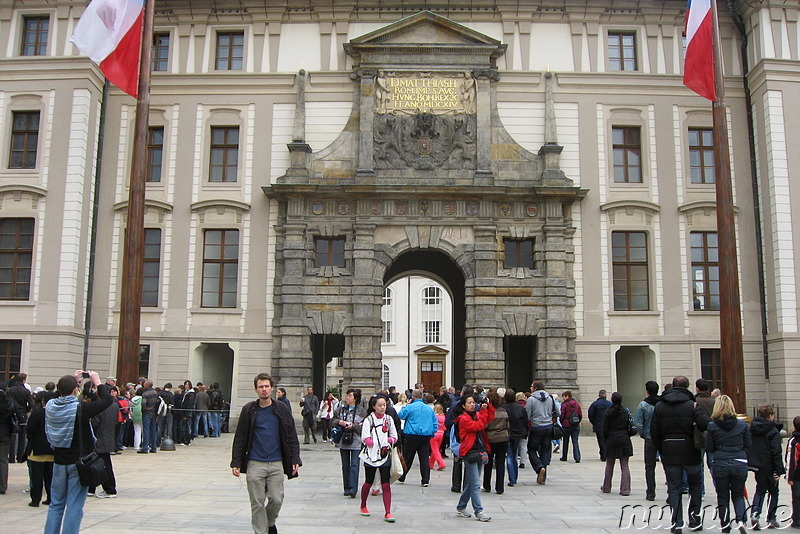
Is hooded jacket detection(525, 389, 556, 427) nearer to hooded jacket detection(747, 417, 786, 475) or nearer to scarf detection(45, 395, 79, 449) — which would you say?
hooded jacket detection(747, 417, 786, 475)

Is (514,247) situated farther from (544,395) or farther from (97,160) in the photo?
(97,160)

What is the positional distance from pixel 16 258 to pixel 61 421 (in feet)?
67.7

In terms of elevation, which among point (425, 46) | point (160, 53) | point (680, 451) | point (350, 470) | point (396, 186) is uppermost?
point (160, 53)

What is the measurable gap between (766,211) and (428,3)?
45.7ft

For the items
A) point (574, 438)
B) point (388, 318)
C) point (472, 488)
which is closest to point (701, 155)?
point (574, 438)

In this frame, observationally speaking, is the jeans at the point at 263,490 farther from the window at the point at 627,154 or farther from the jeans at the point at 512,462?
the window at the point at 627,154

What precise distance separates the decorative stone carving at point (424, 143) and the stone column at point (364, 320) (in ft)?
8.64

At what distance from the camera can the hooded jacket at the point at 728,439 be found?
33.7 feet

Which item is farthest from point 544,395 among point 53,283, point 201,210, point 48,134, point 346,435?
point 48,134

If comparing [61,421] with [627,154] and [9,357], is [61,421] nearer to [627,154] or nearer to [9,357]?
[9,357]

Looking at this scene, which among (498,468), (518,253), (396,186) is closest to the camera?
(498,468)

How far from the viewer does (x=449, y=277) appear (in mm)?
33781

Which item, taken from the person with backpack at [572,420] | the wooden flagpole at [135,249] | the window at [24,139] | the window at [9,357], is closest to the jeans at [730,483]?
the person with backpack at [572,420]

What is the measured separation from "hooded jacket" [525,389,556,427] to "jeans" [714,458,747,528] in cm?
552
